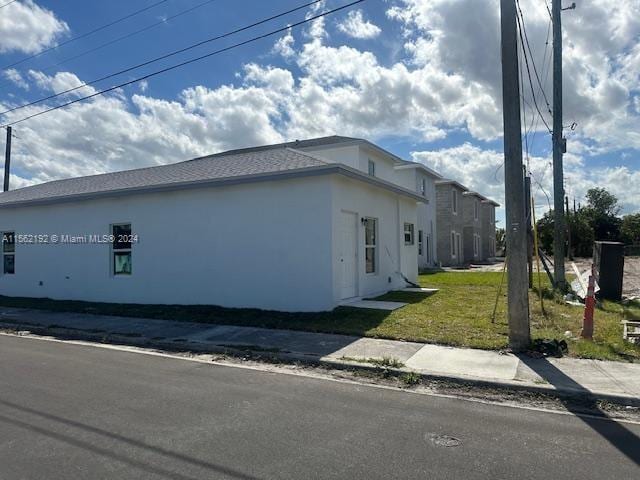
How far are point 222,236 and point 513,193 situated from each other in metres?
7.53

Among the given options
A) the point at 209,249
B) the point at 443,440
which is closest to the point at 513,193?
the point at 443,440

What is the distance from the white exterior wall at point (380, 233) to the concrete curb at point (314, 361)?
148 inches

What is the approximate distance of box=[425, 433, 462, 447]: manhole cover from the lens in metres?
4.45

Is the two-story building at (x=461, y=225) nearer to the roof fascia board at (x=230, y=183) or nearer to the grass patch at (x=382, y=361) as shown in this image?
the roof fascia board at (x=230, y=183)

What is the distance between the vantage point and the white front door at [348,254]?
→ 12.4 m

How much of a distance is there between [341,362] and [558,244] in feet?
38.1

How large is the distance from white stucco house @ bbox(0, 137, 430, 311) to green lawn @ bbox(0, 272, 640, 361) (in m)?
0.71

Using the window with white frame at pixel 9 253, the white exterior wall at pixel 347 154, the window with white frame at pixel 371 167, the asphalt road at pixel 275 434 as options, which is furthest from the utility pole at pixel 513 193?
the window with white frame at pixel 9 253

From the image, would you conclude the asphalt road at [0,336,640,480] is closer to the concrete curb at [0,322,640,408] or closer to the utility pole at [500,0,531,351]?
the concrete curb at [0,322,640,408]

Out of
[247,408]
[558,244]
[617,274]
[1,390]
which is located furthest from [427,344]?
[558,244]

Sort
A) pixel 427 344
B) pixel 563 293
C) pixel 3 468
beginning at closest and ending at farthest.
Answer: pixel 3 468, pixel 427 344, pixel 563 293

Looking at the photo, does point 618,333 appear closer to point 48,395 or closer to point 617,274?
point 617,274

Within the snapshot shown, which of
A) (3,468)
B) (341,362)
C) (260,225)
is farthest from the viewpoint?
(260,225)

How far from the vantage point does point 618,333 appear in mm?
8812
